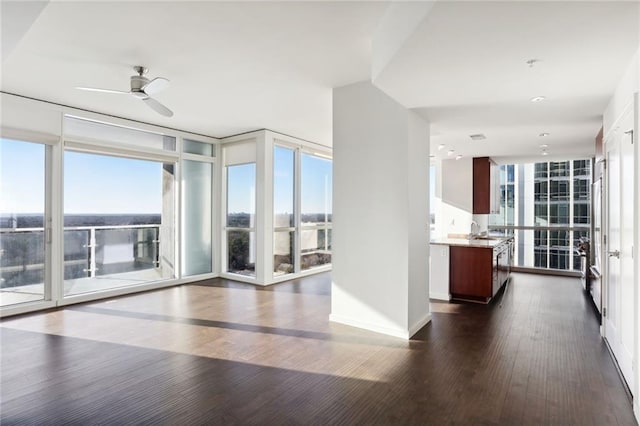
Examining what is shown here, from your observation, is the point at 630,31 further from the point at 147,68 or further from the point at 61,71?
the point at 61,71

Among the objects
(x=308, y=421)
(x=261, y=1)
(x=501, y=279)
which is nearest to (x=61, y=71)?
(x=261, y=1)

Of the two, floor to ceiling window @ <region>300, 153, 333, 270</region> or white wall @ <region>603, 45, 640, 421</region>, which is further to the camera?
floor to ceiling window @ <region>300, 153, 333, 270</region>

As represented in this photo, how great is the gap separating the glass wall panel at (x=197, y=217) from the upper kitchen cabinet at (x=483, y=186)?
213 inches

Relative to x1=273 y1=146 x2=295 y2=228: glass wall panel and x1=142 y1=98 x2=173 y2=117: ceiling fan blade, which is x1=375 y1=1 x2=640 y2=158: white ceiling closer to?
x1=142 y1=98 x2=173 y2=117: ceiling fan blade

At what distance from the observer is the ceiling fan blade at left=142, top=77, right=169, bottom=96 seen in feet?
10.8

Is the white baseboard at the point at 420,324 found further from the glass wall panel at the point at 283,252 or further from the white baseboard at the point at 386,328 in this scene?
the glass wall panel at the point at 283,252

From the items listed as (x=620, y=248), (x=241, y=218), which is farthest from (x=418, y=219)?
(x=241, y=218)

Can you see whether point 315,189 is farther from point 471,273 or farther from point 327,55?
point 327,55

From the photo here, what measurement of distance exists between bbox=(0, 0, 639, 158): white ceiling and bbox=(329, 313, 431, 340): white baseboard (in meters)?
2.35

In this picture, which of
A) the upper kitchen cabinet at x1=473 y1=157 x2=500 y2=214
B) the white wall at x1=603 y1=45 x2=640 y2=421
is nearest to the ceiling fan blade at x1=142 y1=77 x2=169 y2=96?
the white wall at x1=603 y1=45 x2=640 y2=421

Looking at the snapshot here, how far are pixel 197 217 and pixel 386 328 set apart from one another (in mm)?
4496

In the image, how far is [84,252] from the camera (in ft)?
17.7

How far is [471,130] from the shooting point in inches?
199

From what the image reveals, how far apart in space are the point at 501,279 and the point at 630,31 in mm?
4467
